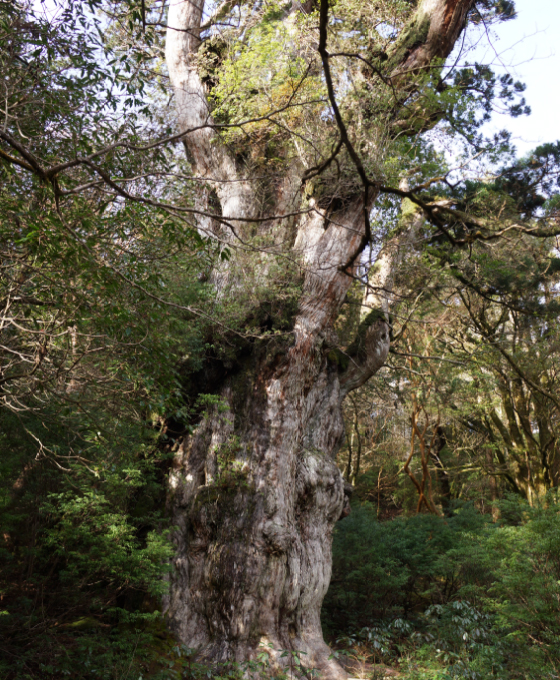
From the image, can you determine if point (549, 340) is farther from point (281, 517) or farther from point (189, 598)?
point (189, 598)

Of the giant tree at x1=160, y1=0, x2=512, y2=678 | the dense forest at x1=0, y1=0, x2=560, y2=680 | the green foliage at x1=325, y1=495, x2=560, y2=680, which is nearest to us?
the dense forest at x1=0, y1=0, x2=560, y2=680

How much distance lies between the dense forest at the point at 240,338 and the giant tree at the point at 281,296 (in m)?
0.04

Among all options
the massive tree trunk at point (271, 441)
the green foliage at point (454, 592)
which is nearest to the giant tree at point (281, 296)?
the massive tree trunk at point (271, 441)

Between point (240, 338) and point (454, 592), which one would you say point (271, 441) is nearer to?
point (240, 338)

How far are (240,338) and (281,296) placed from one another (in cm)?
87

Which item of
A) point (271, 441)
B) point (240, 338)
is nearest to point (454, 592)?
point (271, 441)

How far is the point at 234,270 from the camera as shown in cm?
755

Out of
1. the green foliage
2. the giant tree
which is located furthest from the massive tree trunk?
the green foliage

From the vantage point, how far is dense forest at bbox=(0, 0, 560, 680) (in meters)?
4.36

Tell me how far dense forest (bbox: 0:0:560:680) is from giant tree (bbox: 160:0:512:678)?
0.04 m

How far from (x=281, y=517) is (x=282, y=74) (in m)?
6.50

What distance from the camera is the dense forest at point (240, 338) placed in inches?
172

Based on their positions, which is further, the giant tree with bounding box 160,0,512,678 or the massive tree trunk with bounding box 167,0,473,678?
the giant tree with bounding box 160,0,512,678

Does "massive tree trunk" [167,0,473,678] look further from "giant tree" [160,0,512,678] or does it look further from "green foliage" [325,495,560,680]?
"green foliage" [325,495,560,680]
